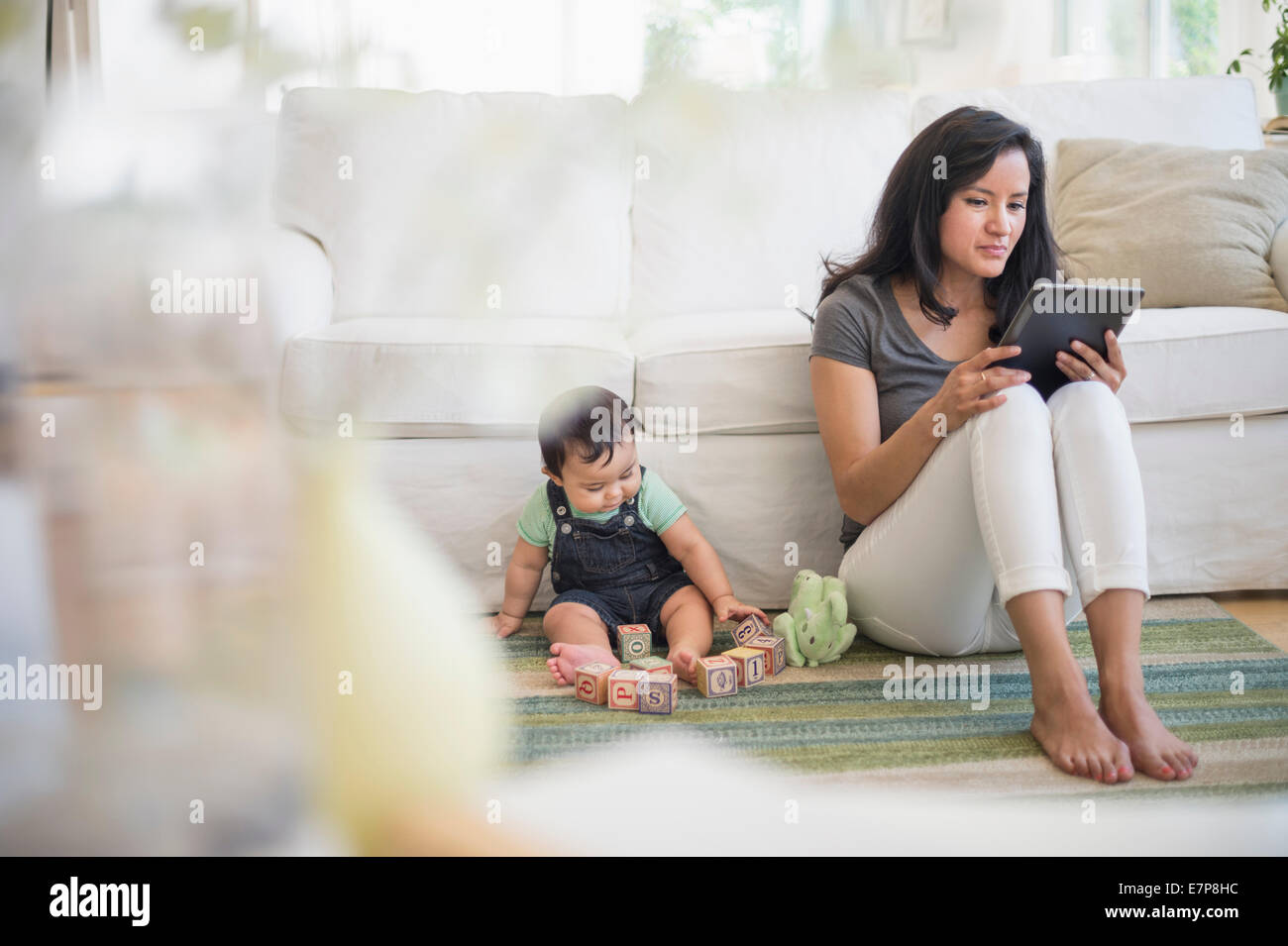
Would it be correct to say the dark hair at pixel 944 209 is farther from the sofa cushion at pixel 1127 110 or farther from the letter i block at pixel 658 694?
the sofa cushion at pixel 1127 110

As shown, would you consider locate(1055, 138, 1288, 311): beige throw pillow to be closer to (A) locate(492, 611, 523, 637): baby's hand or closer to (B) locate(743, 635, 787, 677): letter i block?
(B) locate(743, 635, 787, 677): letter i block

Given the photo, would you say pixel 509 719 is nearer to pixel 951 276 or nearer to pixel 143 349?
pixel 143 349

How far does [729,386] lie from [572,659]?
416mm

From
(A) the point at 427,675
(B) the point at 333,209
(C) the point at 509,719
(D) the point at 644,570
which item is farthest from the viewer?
(B) the point at 333,209

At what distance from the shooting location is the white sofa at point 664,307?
4.56ft

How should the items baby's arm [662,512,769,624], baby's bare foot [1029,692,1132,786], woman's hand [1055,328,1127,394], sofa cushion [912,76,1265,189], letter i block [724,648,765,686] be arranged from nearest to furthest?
baby's bare foot [1029,692,1132,786] → woman's hand [1055,328,1127,394] → letter i block [724,648,765,686] → baby's arm [662,512,769,624] → sofa cushion [912,76,1265,189]

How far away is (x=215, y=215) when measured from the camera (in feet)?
3.37

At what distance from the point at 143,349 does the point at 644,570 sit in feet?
2.05

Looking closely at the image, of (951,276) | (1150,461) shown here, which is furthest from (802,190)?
(1150,461)

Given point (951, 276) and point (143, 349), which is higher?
point (951, 276)

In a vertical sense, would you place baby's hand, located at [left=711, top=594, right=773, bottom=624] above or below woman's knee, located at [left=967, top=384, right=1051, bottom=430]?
below

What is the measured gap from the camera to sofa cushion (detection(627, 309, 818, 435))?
4.52 ft

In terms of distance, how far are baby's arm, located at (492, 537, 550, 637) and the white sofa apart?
9 centimetres

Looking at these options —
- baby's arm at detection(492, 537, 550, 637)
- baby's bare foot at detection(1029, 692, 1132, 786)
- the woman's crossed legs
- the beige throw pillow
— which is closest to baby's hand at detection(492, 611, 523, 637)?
baby's arm at detection(492, 537, 550, 637)
